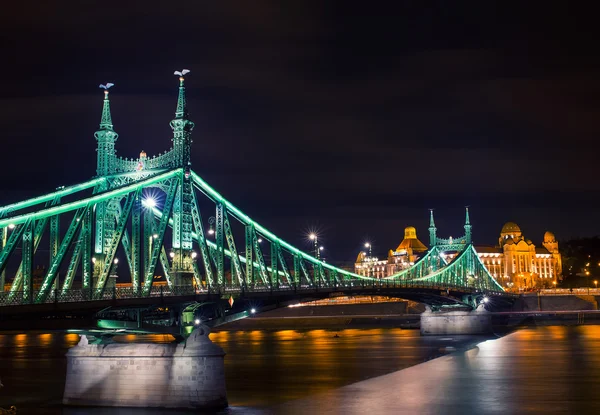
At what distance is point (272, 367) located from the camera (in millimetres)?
59875

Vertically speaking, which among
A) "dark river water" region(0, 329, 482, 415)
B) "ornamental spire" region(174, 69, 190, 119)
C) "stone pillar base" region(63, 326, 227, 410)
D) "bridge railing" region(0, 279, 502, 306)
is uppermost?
"ornamental spire" region(174, 69, 190, 119)

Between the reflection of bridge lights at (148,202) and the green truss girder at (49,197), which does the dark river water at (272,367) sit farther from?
the reflection of bridge lights at (148,202)

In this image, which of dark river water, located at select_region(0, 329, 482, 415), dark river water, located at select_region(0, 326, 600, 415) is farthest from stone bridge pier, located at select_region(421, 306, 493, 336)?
dark river water, located at select_region(0, 326, 600, 415)

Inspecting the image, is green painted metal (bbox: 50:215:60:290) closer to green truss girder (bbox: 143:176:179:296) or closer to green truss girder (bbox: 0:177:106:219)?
green truss girder (bbox: 0:177:106:219)

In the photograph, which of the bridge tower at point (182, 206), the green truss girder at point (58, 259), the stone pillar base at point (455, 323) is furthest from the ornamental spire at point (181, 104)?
the stone pillar base at point (455, 323)

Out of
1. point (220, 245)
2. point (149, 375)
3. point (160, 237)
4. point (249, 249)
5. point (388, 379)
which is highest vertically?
point (249, 249)

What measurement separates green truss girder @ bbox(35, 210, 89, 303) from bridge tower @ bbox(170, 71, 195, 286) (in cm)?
741

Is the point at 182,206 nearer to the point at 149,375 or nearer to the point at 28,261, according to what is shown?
the point at 149,375

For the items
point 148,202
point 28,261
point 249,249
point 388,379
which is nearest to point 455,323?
point 249,249

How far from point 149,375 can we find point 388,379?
18009 millimetres

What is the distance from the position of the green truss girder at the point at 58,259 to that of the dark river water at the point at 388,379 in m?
6.26

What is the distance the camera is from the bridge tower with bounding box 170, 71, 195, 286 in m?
46.7

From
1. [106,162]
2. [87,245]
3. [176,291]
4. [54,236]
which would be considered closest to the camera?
[87,245]

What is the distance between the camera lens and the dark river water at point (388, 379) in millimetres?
37781
